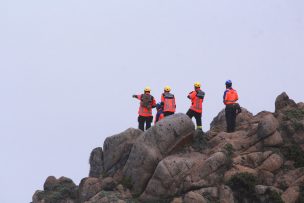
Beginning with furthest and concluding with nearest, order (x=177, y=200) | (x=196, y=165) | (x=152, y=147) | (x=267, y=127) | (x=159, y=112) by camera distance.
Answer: (x=159, y=112), (x=267, y=127), (x=152, y=147), (x=196, y=165), (x=177, y=200)

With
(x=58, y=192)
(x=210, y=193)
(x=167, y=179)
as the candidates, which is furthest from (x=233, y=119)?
(x=58, y=192)

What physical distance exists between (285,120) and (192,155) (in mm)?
7444

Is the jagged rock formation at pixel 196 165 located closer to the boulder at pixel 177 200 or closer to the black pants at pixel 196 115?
the boulder at pixel 177 200

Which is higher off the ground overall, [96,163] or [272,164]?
[96,163]

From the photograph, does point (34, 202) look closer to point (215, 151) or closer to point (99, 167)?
point (99, 167)

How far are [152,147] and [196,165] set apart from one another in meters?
3.21

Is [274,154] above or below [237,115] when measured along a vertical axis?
below

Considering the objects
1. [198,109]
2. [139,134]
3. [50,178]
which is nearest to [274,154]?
[198,109]

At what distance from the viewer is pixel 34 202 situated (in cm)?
3838

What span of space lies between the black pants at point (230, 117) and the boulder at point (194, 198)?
820 cm

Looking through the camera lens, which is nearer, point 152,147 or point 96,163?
point 152,147

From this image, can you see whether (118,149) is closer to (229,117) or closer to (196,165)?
(196,165)

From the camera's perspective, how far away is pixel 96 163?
37.9m

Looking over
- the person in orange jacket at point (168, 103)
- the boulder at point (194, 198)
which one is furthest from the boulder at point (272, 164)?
the person in orange jacket at point (168, 103)
